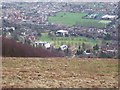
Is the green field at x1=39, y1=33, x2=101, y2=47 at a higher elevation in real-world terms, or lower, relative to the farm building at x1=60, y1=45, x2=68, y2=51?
higher

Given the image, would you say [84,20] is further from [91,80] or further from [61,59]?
[91,80]

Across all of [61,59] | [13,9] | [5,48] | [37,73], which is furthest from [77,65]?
[13,9]

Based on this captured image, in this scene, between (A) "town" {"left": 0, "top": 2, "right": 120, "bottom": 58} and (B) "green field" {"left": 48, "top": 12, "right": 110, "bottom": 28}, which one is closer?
(A) "town" {"left": 0, "top": 2, "right": 120, "bottom": 58}

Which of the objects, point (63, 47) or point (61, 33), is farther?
point (61, 33)

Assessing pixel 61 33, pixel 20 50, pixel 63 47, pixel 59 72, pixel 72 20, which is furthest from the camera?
pixel 72 20

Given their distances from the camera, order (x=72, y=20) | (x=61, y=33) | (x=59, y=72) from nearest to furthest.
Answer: (x=59, y=72) < (x=61, y=33) < (x=72, y=20)

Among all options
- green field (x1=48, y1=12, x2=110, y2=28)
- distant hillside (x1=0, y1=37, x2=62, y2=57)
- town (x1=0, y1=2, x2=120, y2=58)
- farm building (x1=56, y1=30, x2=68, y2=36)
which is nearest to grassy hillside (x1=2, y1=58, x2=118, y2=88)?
distant hillside (x1=0, y1=37, x2=62, y2=57)

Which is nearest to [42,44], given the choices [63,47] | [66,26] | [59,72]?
[63,47]

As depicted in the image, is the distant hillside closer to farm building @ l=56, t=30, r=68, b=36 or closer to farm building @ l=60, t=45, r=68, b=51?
farm building @ l=60, t=45, r=68, b=51

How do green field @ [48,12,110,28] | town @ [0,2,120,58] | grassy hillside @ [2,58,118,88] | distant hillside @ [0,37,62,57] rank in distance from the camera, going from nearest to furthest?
grassy hillside @ [2,58,118,88] → distant hillside @ [0,37,62,57] → town @ [0,2,120,58] → green field @ [48,12,110,28]

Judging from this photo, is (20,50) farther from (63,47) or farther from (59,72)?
(59,72)
